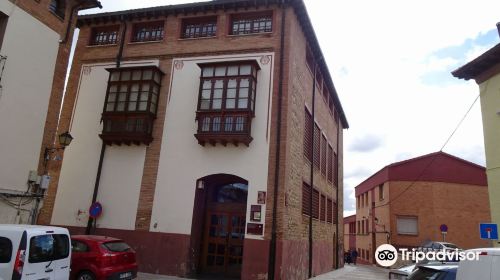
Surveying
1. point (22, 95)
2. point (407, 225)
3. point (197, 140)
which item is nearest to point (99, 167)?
point (197, 140)

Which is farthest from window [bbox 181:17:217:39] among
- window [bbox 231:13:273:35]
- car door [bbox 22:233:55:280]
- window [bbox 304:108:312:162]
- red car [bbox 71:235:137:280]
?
car door [bbox 22:233:55:280]

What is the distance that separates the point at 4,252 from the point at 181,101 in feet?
31.3

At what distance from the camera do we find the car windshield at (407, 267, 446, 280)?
657 cm

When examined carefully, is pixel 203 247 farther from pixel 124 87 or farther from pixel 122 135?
pixel 124 87

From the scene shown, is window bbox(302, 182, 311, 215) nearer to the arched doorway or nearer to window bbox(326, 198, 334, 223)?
the arched doorway

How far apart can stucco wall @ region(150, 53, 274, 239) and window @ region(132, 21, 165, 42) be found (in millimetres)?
3315

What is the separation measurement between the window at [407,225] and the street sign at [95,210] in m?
25.4

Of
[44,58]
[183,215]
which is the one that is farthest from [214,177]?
[44,58]

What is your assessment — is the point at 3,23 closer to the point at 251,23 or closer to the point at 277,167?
the point at 251,23

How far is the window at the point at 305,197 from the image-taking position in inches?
674

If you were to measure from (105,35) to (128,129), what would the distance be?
558 cm

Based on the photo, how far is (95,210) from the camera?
15.1 metres

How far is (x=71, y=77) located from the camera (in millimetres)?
17797

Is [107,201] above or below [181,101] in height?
below
